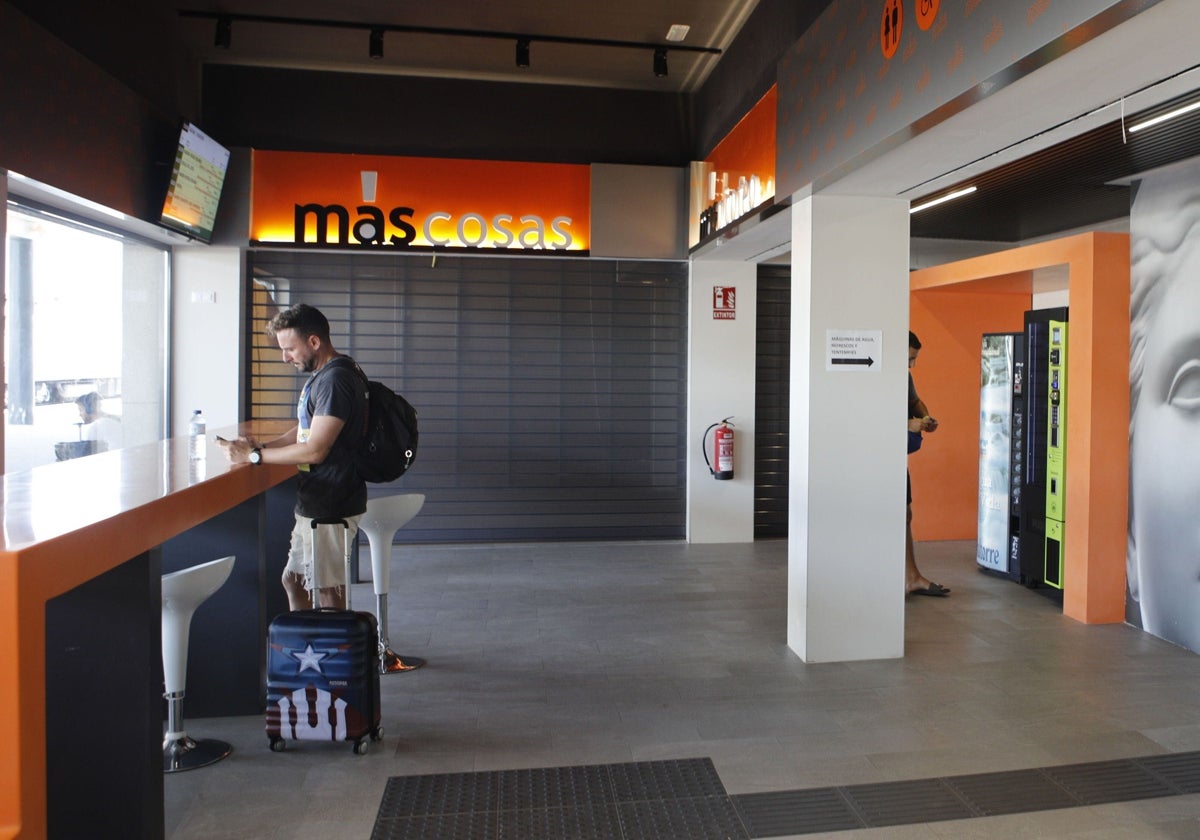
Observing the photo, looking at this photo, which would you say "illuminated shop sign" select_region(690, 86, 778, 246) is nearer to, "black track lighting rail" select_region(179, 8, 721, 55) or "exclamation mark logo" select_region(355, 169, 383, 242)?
"black track lighting rail" select_region(179, 8, 721, 55)

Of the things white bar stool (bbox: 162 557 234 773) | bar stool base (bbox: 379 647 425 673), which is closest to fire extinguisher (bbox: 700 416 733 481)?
bar stool base (bbox: 379 647 425 673)

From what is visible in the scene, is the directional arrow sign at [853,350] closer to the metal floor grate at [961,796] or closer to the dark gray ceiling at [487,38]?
the metal floor grate at [961,796]

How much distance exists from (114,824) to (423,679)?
6.25ft

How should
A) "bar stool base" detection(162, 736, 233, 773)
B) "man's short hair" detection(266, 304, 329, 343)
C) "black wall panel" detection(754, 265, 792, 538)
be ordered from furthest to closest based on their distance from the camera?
"black wall panel" detection(754, 265, 792, 538) < "man's short hair" detection(266, 304, 329, 343) < "bar stool base" detection(162, 736, 233, 773)

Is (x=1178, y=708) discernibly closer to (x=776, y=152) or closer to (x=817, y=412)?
(x=817, y=412)

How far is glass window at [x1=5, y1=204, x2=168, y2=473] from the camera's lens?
15.7 ft

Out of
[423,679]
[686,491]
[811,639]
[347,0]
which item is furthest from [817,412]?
[347,0]

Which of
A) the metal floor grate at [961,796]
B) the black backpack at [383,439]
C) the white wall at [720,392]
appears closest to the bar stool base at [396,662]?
the black backpack at [383,439]

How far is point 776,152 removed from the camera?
4738 mm

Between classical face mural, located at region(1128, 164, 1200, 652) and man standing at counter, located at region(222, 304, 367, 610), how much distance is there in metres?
4.29

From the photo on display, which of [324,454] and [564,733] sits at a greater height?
[324,454]

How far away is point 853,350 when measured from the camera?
4441 millimetres

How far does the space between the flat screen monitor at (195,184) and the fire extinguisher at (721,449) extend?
4.33 meters

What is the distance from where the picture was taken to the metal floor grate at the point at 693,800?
2812 millimetres
